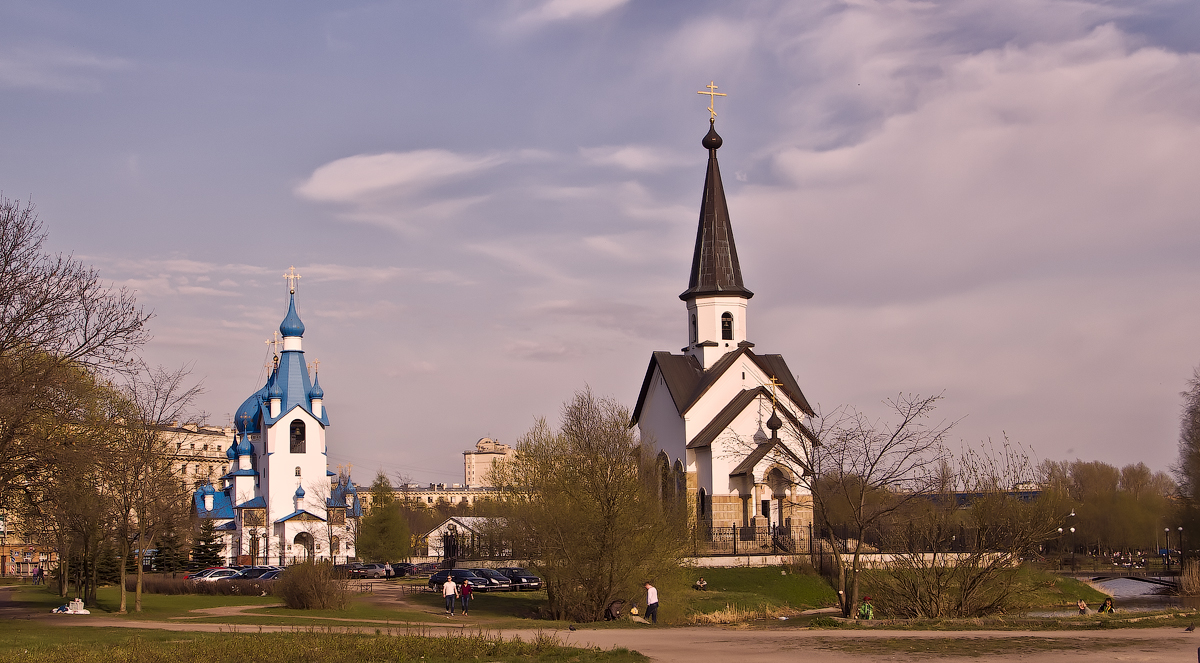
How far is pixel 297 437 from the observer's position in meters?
74.7

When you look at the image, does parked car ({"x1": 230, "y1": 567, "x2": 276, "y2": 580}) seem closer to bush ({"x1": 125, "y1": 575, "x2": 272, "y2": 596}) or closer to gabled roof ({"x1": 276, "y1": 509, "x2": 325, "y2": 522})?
bush ({"x1": 125, "y1": 575, "x2": 272, "y2": 596})

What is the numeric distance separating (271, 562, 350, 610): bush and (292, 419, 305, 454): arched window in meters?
46.8

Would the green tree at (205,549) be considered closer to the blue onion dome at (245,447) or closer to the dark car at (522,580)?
the blue onion dome at (245,447)

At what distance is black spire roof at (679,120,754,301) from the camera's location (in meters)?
47.3

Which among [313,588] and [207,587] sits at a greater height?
[313,588]

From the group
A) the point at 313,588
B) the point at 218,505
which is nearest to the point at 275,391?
the point at 218,505

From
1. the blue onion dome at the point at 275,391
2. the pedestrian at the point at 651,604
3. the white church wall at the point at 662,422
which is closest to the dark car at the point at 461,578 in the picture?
the white church wall at the point at 662,422

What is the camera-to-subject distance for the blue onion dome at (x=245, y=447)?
75.1m

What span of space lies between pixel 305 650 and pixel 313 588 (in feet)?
43.6

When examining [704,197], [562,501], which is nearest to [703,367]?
[704,197]

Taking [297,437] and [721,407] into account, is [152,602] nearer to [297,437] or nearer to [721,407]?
[721,407]

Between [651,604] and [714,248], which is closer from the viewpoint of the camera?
[651,604]

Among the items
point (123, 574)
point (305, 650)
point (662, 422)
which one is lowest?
point (123, 574)

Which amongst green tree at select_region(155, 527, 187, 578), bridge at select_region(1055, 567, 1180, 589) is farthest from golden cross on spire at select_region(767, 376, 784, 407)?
green tree at select_region(155, 527, 187, 578)
